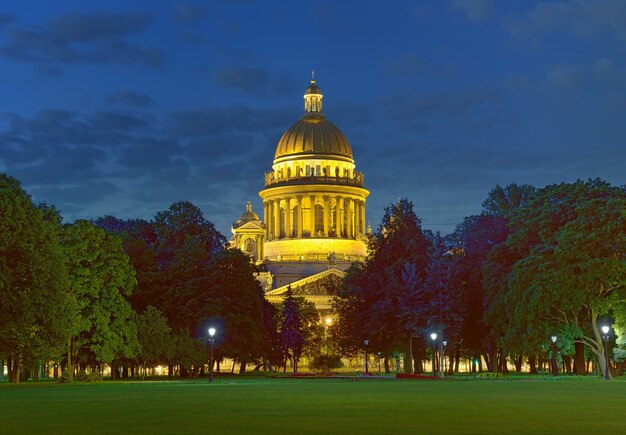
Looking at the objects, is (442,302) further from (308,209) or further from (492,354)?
(308,209)

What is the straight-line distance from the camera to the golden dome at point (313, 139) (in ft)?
585

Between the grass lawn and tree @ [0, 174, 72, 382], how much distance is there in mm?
18041

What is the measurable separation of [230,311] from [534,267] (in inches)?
1027

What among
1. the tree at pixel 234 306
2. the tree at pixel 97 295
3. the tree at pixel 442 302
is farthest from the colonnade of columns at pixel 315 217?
the tree at pixel 97 295

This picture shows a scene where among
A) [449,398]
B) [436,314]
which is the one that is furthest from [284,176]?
[449,398]

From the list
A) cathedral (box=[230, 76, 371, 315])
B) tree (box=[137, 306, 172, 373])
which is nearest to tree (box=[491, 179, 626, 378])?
tree (box=[137, 306, 172, 373])

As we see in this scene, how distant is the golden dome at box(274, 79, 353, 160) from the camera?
17838 cm

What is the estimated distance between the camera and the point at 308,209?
584 ft

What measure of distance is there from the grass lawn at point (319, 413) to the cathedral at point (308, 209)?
133127 mm

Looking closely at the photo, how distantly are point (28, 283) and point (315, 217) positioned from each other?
121057mm

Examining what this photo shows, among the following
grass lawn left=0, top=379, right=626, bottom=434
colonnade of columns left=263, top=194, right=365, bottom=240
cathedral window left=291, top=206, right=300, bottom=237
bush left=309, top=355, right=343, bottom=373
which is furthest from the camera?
cathedral window left=291, top=206, right=300, bottom=237

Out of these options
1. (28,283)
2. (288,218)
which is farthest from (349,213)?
(28,283)

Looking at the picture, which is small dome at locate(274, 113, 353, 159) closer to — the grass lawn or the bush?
the bush

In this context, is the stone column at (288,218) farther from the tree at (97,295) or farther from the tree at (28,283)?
the tree at (28,283)
